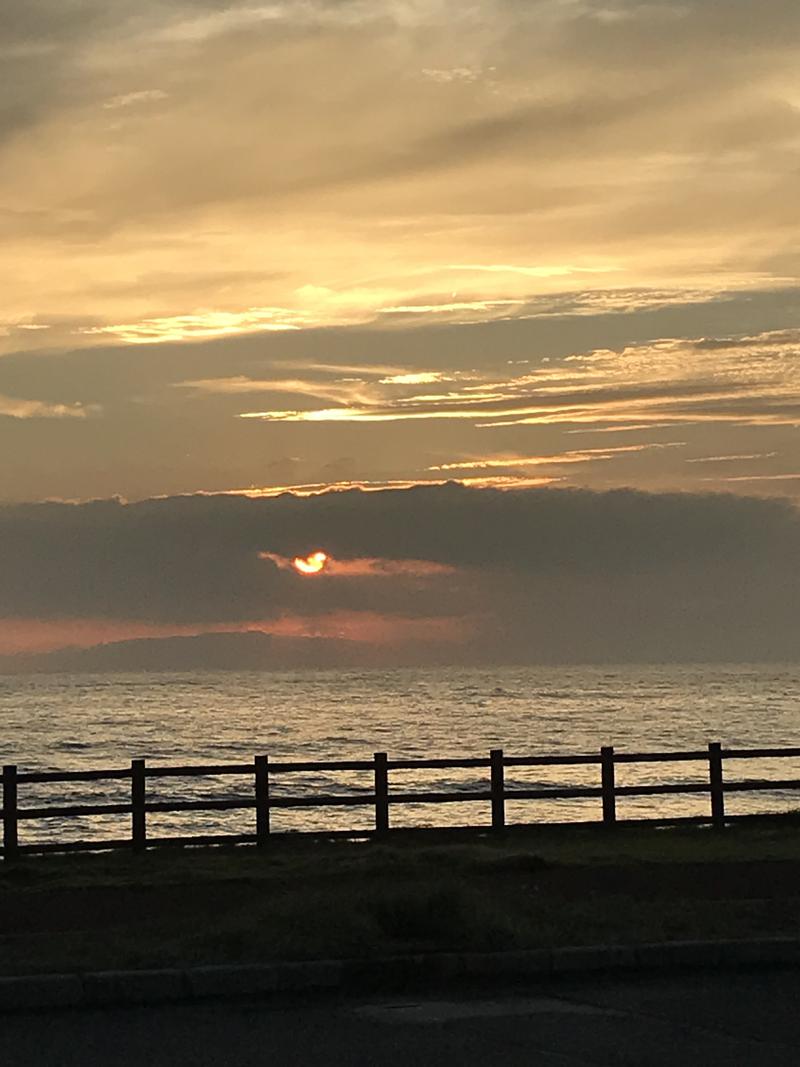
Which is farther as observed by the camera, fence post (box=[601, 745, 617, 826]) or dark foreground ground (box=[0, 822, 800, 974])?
fence post (box=[601, 745, 617, 826])

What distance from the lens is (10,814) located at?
2130 centimetres

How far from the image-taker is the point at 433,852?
20.6m

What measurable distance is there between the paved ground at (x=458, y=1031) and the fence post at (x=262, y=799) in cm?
1095

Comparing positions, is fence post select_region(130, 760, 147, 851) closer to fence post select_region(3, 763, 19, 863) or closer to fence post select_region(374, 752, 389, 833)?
fence post select_region(3, 763, 19, 863)

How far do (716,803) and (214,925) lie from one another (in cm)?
1253

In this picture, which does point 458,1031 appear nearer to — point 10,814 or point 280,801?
point 10,814

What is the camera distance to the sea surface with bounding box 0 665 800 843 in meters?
44.7

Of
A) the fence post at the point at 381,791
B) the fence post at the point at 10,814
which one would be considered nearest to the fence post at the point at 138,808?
the fence post at the point at 10,814

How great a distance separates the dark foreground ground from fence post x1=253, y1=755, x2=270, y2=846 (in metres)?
0.49

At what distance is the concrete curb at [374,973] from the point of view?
36.0 ft

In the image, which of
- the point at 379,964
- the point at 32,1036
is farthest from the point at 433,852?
the point at 32,1036

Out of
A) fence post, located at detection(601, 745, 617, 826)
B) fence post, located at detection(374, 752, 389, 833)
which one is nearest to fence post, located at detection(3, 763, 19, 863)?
fence post, located at detection(374, 752, 389, 833)

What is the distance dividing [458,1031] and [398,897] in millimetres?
2965

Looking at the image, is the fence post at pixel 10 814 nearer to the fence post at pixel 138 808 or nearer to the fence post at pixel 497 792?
the fence post at pixel 138 808
